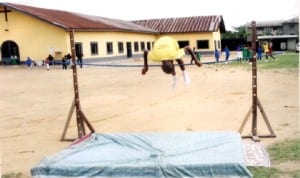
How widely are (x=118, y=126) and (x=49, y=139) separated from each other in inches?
60.5

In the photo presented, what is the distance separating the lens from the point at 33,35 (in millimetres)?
27625

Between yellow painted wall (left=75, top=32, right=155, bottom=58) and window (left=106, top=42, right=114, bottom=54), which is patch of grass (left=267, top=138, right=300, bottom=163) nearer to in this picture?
yellow painted wall (left=75, top=32, right=155, bottom=58)

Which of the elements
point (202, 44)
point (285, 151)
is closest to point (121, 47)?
point (202, 44)

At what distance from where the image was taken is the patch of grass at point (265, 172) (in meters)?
5.37

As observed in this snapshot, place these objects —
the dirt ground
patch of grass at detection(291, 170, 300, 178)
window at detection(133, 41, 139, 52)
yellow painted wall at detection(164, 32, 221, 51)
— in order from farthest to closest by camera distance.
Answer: yellow painted wall at detection(164, 32, 221, 51)
window at detection(133, 41, 139, 52)
the dirt ground
patch of grass at detection(291, 170, 300, 178)

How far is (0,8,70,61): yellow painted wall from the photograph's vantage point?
27.1m

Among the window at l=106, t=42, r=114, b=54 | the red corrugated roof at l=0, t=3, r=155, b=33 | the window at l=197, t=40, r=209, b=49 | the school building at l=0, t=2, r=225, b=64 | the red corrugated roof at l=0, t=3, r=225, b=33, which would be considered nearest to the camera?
the red corrugated roof at l=0, t=3, r=155, b=33

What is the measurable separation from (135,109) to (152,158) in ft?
17.7

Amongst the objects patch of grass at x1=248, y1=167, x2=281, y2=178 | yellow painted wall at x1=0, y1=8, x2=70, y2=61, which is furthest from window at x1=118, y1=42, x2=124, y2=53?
patch of grass at x1=248, y1=167, x2=281, y2=178

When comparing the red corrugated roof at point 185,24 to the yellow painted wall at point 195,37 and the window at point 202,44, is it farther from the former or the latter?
the window at point 202,44

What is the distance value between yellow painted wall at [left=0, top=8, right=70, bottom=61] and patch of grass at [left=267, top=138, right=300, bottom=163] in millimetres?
21724

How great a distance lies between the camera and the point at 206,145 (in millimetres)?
6004

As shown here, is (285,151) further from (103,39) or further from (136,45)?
(136,45)

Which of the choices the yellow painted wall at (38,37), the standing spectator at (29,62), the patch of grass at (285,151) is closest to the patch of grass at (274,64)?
the yellow painted wall at (38,37)
